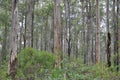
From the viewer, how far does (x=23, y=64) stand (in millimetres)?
9156

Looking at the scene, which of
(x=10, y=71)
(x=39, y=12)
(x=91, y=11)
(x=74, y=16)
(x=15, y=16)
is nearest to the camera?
(x=10, y=71)

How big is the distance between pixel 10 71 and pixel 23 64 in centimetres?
66

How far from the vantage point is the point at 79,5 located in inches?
1161

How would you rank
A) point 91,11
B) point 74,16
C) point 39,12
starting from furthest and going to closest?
point 74,16 < point 39,12 < point 91,11

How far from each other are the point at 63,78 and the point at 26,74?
4286 millimetres

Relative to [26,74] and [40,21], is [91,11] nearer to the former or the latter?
[40,21]

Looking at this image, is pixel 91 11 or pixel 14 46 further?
pixel 91 11

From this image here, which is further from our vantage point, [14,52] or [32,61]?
[32,61]

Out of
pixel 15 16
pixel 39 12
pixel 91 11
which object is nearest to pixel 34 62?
pixel 15 16

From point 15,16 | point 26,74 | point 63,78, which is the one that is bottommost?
point 26,74

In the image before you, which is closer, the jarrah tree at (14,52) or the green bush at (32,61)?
the jarrah tree at (14,52)

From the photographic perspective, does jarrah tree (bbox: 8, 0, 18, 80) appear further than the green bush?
No

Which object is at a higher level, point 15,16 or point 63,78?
point 15,16

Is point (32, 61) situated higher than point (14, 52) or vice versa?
point (14, 52)
